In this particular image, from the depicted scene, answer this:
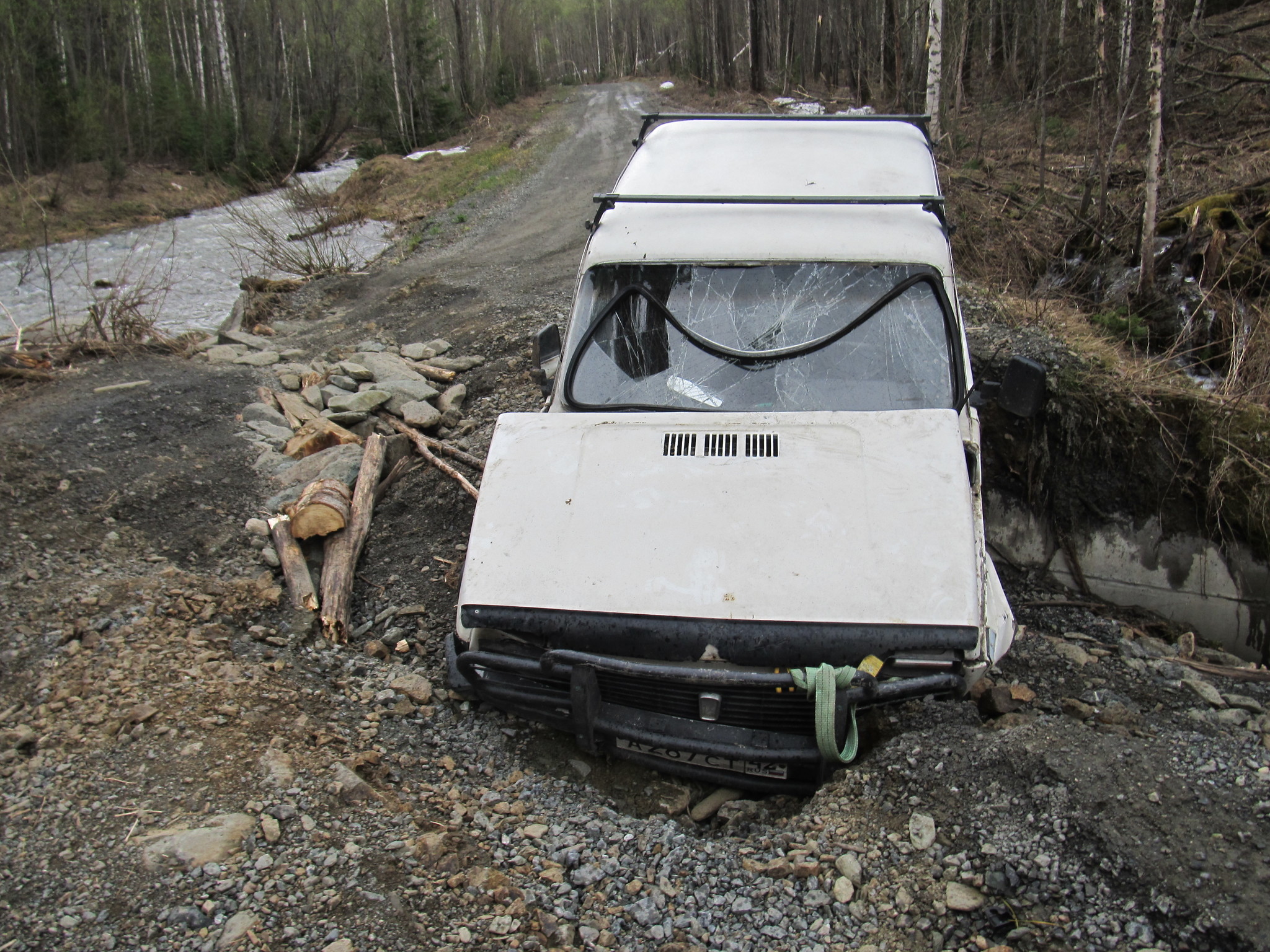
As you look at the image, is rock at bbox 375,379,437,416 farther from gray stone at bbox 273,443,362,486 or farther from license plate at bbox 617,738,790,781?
license plate at bbox 617,738,790,781

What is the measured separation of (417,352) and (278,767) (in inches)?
226

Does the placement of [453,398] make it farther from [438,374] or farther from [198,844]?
[198,844]

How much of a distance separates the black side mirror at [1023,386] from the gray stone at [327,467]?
4.07 metres

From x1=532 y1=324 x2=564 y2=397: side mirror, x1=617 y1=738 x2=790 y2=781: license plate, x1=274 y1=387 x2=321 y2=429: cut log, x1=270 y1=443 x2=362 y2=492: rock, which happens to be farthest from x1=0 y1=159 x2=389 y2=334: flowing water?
x1=617 y1=738 x2=790 y2=781: license plate

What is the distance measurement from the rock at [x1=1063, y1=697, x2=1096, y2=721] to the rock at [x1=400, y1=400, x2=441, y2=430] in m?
4.84

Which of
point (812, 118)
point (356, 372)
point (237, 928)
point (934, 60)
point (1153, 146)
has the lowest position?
point (237, 928)

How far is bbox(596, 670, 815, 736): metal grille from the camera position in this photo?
316cm

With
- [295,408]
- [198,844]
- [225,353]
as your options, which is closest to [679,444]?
[198,844]

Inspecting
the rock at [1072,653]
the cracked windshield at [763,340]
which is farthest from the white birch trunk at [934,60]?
the rock at [1072,653]

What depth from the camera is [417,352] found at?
28.2ft

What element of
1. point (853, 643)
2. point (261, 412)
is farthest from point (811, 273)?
point (261, 412)

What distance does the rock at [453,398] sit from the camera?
7.29m

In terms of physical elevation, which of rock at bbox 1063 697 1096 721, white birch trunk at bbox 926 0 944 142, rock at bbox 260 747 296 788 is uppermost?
white birch trunk at bbox 926 0 944 142

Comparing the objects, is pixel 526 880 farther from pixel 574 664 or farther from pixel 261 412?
pixel 261 412
